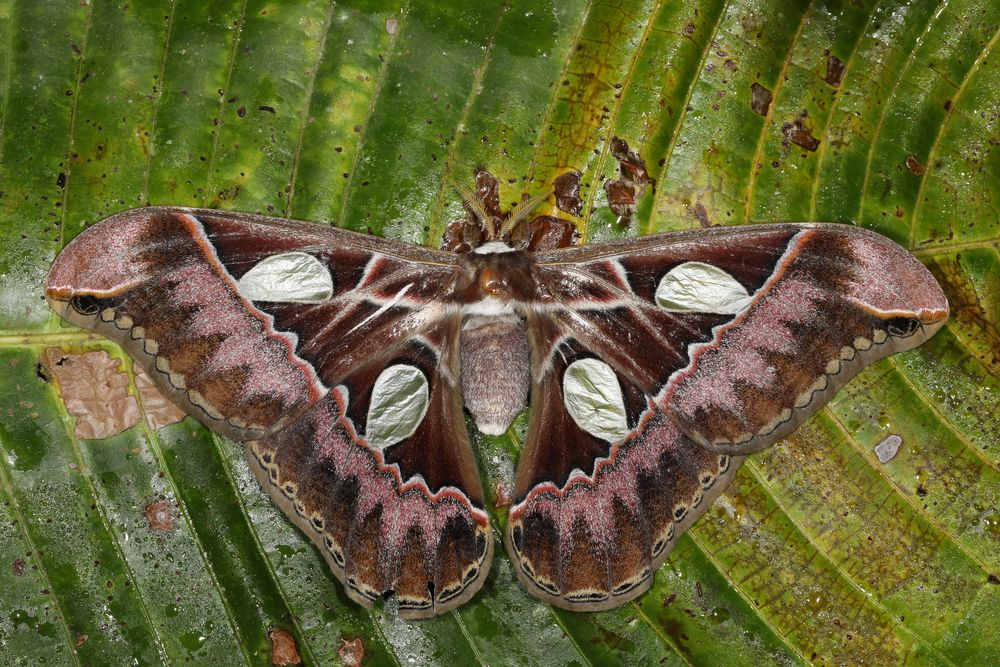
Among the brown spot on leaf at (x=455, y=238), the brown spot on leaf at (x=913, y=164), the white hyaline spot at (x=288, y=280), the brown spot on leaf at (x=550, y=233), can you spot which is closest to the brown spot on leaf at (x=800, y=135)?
the brown spot on leaf at (x=913, y=164)

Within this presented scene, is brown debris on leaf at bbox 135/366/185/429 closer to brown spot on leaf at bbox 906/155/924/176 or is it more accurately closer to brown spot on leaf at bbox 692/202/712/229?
brown spot on leaf at bbox 692/202/712/229

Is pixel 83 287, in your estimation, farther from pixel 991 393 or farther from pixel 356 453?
pixel 991 393

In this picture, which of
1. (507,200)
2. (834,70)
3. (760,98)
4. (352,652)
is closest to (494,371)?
(507,200)

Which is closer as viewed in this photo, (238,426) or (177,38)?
(238,426)

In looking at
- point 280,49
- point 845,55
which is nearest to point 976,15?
point 845,55

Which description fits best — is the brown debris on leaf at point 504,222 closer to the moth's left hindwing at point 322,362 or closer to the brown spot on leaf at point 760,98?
the moth's left hindwing at point 322,362
